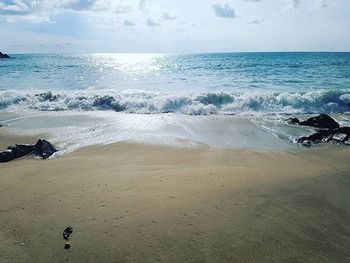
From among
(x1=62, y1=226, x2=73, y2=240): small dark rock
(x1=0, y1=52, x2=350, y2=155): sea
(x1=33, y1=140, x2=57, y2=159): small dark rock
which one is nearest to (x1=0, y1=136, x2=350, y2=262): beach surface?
(x1=62, y1=226, x2=73, y2=240): small dark rock

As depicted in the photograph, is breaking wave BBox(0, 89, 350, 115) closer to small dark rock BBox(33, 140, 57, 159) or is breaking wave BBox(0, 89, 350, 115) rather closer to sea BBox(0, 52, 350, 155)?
sea BBox(0, 52, 350, 155)

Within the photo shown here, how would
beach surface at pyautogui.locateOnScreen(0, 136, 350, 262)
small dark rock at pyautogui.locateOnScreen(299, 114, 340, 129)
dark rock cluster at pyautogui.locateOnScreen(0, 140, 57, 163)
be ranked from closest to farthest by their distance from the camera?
beach surface at pyautogui.locateOnScreen(0, 136, 350, 262)
dark rock cluster at pyautogui.locateOnScreen(0, 140, 57, 163)
small dark rock at pyautogui.locateOnScreen(299, 114, 340, 129)

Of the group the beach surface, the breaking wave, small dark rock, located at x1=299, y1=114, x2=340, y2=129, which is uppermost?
the beach surface

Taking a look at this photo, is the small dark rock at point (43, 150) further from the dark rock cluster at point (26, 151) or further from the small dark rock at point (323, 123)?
the small dark rock at point (323, 123)

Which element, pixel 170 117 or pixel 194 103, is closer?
pixel 170 117

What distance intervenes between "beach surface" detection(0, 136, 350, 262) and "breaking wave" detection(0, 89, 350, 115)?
32.3 feet

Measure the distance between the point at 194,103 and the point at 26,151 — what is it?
10.8 metres

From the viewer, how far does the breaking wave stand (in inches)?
716

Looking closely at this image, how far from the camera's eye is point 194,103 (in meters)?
18.7

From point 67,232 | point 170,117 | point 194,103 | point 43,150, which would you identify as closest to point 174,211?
point 67,232

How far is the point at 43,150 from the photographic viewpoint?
929 cm

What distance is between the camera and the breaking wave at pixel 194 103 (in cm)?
1819

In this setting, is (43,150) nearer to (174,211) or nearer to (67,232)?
(67,232)

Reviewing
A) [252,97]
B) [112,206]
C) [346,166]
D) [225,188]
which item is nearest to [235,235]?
[225,188]
